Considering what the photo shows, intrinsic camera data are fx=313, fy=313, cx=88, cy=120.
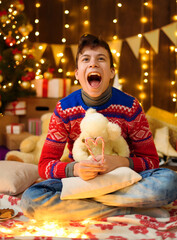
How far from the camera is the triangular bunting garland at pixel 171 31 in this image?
2609mm

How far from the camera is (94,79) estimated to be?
1329 millimetres

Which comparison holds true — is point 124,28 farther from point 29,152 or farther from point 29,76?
point 29,152

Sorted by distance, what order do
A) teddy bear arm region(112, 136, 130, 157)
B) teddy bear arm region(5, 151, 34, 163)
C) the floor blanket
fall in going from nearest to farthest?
1. the floor blanket
2. teddy bear arm region(112, 136, 130, 157)
3. teddy bear arm region(5, 151, 34, 163)

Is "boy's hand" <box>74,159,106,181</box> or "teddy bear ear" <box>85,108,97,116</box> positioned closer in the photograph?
"boy's hand" <box>74,159,106,181</box>

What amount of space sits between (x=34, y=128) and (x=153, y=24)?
4.82ft

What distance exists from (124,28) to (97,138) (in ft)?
7.16

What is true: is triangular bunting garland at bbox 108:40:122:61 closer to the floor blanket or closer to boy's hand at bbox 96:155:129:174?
boy's hand at bbox 96:155:129:174

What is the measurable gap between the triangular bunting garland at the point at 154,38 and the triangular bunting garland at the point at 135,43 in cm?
10

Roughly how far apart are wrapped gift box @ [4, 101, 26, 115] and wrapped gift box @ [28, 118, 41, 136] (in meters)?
0.14

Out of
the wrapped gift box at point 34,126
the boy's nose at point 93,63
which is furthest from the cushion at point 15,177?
the wrapped gift box at point 34,126

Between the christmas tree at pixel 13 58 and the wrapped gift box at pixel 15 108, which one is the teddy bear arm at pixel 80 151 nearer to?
the christmas tree at pixel 13 58

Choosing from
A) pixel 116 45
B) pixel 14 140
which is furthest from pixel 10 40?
pixel 116 45

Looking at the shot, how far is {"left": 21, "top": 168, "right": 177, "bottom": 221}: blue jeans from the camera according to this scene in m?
1.17

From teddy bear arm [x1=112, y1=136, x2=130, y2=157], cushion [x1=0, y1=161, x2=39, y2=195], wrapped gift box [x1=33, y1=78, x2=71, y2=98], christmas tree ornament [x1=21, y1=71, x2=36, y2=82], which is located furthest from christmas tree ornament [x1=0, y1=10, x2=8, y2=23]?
teddy bear arm [x1=112, y1=136, x2=130, y2=157]
